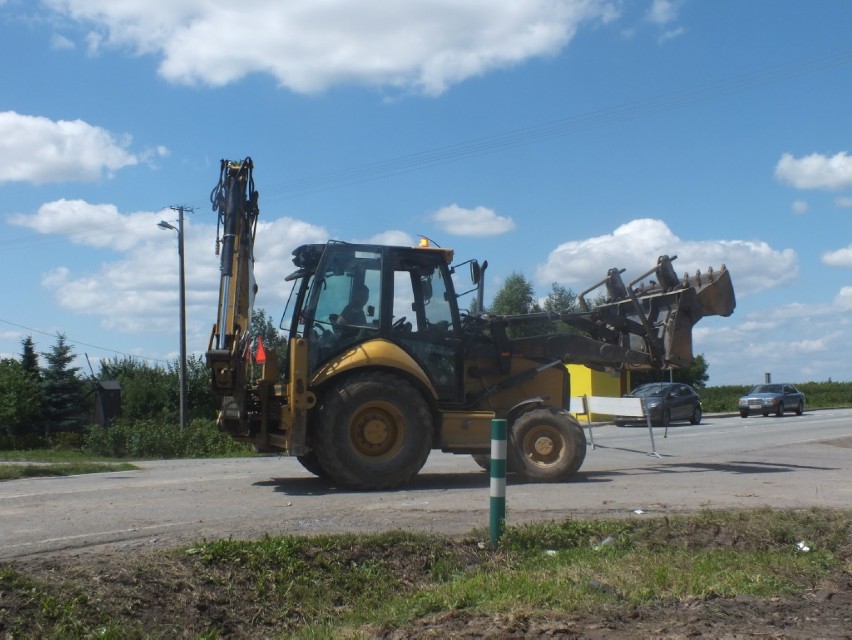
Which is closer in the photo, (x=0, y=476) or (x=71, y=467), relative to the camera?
(x=0, y=476)

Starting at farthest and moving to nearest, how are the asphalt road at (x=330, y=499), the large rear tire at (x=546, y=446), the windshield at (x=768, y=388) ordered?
the windshield at (x=768, y=388) < the large rear tire at (x=546, y=446) < the asphalt road at (x=330, y=499)

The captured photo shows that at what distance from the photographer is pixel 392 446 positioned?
35.7 feet

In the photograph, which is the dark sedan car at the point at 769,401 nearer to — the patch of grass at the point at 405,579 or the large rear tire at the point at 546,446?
the large rear tire at the point at 546,446

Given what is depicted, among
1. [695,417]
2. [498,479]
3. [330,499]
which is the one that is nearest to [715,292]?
[330,499]

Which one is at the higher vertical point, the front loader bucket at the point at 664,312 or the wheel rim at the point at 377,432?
the front loader bucket at the point at 664,312

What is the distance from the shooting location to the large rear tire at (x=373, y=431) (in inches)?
417

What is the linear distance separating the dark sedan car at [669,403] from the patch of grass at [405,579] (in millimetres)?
28764

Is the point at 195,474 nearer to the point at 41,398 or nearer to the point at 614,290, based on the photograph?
the point at 614,290

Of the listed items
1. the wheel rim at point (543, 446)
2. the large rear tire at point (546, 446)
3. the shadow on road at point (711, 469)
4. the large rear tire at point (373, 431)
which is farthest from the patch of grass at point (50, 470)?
the shadow on road at point (711, 469)

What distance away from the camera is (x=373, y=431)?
1083 cm

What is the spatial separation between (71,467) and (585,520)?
1004 centimetres

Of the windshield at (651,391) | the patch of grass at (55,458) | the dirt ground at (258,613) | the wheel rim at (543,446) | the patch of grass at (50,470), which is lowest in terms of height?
the patch of grass at (55,458)

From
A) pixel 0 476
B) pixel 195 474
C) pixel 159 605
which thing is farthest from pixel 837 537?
pixel 0 476

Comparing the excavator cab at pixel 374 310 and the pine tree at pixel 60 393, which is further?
the pine tree at pixel 60 393
